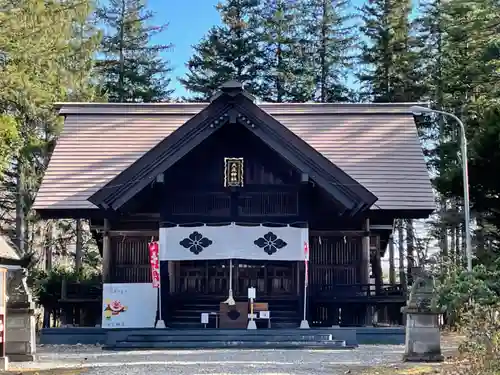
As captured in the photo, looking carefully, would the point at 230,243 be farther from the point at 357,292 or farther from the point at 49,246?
the point at 49,246

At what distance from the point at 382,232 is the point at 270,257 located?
5248 millimetres

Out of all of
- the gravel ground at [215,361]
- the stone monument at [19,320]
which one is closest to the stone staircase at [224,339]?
the gravel ground at [215,361]

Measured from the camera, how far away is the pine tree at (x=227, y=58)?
37.7m

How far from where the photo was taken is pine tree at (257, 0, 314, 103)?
123ft

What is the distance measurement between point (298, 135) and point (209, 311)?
6.79m

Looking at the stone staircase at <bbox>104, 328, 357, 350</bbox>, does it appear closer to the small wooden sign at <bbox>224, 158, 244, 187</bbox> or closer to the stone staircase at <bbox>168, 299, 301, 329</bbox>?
the stone staircase at <bbox>168, 299, 301, 329</bbox>

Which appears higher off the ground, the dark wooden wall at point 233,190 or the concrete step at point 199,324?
the dark wooden wall at point 233,190

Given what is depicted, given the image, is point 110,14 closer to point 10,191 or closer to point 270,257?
point 10,191

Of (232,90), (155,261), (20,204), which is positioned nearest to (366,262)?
(155,261)

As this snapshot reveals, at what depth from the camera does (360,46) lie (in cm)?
3731

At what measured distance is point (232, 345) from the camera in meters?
16.5

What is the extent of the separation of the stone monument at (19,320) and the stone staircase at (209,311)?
613 centimetres

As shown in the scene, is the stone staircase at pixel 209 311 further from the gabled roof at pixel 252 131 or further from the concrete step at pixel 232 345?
the gabled roof at pixel 252 131

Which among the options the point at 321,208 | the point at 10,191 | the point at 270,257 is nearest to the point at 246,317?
Answer: the point at 270,257
